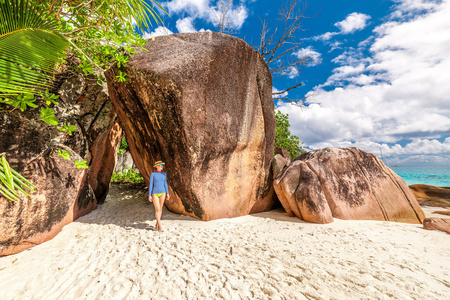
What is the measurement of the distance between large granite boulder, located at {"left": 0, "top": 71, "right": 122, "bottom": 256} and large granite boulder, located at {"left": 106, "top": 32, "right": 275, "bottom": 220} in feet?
3.03

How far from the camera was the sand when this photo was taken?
264cm

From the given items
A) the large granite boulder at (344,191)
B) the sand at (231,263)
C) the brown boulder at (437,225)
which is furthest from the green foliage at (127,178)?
the brown boulder at (437,225)

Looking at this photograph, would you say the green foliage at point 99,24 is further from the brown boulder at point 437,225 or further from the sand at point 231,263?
the brown boulder at point 437,225

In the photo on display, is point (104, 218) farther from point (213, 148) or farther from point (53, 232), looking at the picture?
point (213, 148)

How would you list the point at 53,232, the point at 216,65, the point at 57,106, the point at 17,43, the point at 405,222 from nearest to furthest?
the point at 17,43, the point at 53,232, the point at 57,106, the point at 216,65, the point at 405,222

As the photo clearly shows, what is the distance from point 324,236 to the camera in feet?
14.8

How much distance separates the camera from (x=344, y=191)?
611 centimetres

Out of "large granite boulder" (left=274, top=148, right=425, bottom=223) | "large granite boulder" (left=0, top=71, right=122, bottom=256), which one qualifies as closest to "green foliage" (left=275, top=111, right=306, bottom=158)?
"large granite boulder" (left=274, top=148, right=425, bottom=223)

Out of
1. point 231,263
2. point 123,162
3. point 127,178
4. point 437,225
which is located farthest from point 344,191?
point 123,162

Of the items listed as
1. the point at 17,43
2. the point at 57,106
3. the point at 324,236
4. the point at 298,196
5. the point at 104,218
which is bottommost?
the point at 104,218

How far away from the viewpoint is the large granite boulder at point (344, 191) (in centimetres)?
566

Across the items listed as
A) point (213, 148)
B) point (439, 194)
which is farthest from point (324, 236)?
point (439, 194)

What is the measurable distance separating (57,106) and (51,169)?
→ 1.56 meters

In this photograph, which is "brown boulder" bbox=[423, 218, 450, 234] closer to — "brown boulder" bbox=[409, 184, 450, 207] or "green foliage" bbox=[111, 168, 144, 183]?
"brown boulder" bbox=[409, 184, 450, 207]
